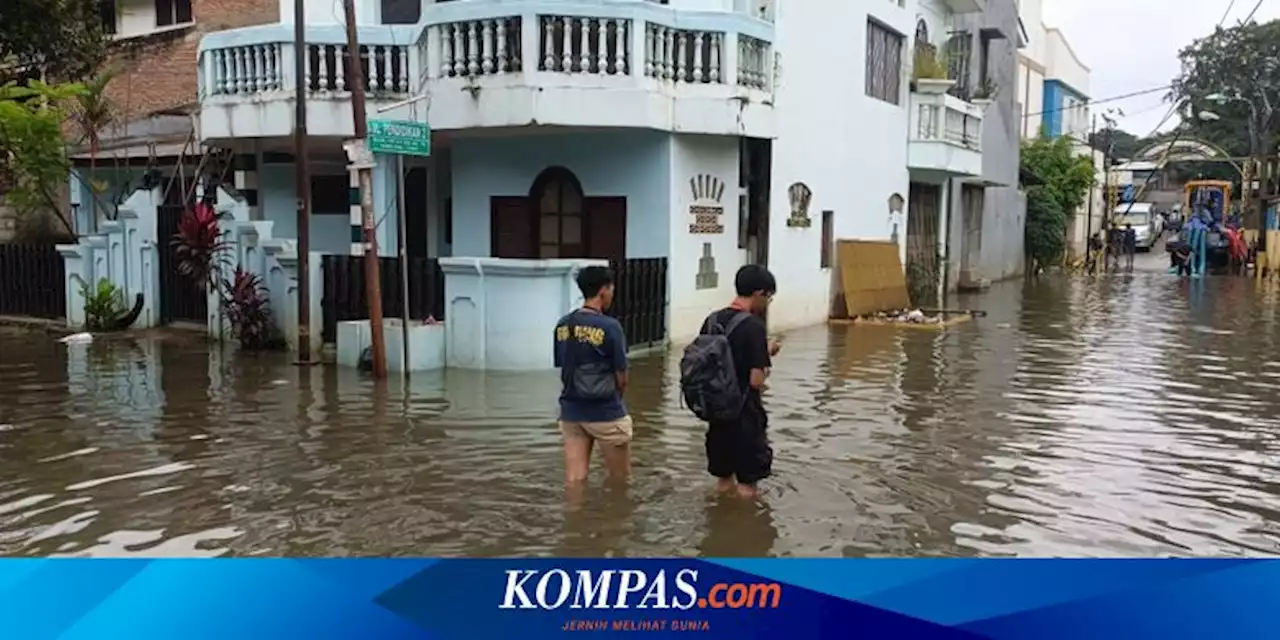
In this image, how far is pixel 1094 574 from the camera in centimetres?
325

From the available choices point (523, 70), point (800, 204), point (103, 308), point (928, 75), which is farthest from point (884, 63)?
point (103, 308)

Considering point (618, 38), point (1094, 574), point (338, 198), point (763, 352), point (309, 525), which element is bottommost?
point (309, 525)

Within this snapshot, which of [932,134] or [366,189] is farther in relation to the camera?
[932,134]

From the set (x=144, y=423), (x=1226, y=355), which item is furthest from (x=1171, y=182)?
(x=144, y=423)

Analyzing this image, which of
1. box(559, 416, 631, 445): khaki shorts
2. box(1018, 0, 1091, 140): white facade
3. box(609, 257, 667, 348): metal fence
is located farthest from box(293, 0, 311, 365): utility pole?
box(1018, 0, 1091, 140): white facade

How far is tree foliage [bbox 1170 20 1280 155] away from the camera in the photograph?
1922 inches

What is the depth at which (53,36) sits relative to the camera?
1439 cm

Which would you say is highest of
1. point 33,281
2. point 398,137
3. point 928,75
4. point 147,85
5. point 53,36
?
point 928,75

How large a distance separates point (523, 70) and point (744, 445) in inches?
291

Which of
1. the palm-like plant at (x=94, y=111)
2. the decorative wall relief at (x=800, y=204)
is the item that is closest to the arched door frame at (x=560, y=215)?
the decorative wall relief at (x=800, y=204)

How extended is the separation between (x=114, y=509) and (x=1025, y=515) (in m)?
5.25

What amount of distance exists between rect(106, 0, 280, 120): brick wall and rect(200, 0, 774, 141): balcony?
565 centimetres

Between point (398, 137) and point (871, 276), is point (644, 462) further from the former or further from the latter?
point (871, 276)

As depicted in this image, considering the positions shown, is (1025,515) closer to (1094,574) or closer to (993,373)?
(1094,574)
